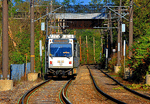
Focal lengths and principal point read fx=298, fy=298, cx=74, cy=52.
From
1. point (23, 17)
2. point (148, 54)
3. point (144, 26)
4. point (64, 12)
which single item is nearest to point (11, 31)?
point (23, 17)

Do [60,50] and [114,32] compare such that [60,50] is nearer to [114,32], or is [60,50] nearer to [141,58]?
[141,58]

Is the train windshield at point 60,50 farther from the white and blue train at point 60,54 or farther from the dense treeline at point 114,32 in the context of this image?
the dense treeline at point 114,32

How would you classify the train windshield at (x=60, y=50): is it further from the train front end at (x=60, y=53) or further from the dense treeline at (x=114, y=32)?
the dense treeline at (x=114, y=32)

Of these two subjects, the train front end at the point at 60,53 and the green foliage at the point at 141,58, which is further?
the train front end at the point at 60,53

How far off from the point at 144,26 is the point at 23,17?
59.8 ft

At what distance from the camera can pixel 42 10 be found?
51.4 metres

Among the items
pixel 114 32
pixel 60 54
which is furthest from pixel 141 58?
pixel 114 32

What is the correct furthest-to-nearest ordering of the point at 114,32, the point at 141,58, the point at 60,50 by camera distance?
the point at 114,32 → the point at 60,50 → the point at 141,58

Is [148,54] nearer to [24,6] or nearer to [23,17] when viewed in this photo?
[23,17]

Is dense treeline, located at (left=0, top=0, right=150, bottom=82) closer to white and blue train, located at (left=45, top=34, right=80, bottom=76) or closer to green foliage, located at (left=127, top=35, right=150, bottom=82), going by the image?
green foliage, located at (left=127, top=35, right=150, bottom=82)

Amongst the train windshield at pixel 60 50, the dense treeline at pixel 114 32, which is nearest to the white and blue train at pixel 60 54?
the train windshield at pixel 60 50

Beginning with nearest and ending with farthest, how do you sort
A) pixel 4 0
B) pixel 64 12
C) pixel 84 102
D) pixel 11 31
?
pixel 84 102 < pixel 4 0 < pixel 11 31 < pixel 64 12

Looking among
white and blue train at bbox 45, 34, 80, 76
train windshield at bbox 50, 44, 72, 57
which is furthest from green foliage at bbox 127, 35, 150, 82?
train windshield at bbox 50, 44, 72, 57

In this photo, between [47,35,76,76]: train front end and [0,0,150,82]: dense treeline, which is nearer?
[0,0,150,82]: dense treeline
